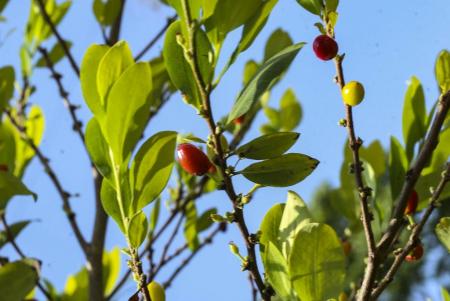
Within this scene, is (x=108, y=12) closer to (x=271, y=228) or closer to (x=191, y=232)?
(x=191, y=232)

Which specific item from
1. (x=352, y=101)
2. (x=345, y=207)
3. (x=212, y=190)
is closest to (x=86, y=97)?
(x=352, y=101)

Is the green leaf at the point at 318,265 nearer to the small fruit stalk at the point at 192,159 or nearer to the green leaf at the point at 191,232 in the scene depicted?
the small fruit stalk at the point at 192,159

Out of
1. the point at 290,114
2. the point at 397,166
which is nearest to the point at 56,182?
the point at 290,114

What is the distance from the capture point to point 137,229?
636 mm

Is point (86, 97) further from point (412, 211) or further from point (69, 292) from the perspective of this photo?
point (69, 292)

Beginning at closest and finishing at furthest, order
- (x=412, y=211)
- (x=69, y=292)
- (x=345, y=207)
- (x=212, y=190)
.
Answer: (x=412, y=211)
(x=345, y=207)
(x=69, y=292)
(x=212, y=190)

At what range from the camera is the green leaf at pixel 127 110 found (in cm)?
61

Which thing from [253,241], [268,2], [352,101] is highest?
[268,2]

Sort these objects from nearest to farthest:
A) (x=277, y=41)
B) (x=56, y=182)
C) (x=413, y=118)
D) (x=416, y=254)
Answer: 1. (x=416, y=254)
2. (x=413, y=118)
3. (x=277, y=41)
4. (x=56, y=182)

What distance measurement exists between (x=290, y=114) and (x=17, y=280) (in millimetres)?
1051

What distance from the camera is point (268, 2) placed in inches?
26.1

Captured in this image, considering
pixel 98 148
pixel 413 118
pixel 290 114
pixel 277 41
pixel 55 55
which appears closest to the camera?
pixel 98 148

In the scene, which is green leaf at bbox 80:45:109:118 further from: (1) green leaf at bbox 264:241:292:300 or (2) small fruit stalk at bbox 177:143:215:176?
(1) green leaf at bbox 264:241:292:300

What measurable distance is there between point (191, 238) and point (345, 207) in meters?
0.38
